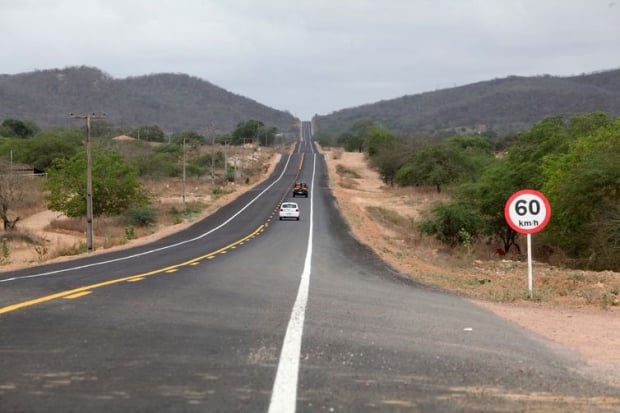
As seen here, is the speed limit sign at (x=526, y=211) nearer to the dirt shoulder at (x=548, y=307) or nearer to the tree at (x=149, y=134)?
the dirt shoulder at (x=548, y=307)

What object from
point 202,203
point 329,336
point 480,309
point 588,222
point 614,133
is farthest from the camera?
point 202,203

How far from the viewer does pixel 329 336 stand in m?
7.66

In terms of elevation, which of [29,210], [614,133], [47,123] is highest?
[47,123]

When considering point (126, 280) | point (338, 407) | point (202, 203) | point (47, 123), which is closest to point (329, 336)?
point (338, 407)

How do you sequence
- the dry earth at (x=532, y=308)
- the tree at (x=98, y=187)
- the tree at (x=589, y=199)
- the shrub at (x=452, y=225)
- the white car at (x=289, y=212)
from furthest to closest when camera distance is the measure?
the tree at (x=98, y=187) → the white car at (x=289, y=212) → the shrub at (x=452, y=225) → the tree at (x=589, y=199) → the dry earth at (x=532, y=308)

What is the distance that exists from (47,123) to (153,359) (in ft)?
656

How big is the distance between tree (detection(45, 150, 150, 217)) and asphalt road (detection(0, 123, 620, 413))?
4234 centimetres

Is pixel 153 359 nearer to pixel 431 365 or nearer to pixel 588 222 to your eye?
pixel 431 365

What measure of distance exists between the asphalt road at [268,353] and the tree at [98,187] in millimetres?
42341

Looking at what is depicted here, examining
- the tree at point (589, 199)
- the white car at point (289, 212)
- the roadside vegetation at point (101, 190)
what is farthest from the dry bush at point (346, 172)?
the tree at point (589, 199)

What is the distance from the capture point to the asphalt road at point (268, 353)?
5.24 m

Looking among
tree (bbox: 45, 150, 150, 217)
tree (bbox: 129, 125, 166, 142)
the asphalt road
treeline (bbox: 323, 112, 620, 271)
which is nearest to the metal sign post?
the asphalt road

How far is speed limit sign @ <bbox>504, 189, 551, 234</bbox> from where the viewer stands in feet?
40.2

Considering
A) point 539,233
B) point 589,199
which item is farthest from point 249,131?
point 589,199
